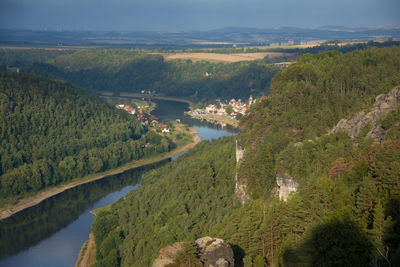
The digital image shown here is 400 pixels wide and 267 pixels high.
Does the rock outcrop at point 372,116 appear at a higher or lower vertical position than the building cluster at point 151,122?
higher

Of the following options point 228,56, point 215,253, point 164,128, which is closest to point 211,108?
point 164,128

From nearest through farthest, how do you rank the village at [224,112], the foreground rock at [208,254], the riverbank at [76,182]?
the foreground rock at [208,254]
the riverbank at [76,182]
the village at [224,112]

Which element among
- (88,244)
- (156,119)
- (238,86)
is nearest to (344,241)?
(88,244)

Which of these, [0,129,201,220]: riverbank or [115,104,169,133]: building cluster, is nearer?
[0,129,201,220]: riverbank

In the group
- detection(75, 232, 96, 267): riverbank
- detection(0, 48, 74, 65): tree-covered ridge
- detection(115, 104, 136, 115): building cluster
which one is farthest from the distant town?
detection(0, 48, 74, 65): tree-covered ridge

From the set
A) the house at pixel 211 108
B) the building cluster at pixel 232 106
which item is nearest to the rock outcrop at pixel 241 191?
the building cluster at pixel 232 106

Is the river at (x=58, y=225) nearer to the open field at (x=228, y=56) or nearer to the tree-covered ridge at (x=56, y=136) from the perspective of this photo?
the tree-covered ridge at (x=56, y=136)

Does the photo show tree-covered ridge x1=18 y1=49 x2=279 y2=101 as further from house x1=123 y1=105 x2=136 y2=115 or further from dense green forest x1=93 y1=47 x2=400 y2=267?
dense green forest x1=93 y1=47 x2=400 y2=267
